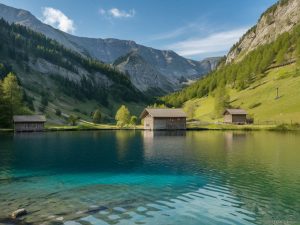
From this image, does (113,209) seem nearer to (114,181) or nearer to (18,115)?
(114,181)

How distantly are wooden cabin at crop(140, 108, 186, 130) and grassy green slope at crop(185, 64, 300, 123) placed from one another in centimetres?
3581

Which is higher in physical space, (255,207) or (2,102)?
(2,102)

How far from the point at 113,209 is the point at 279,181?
2126cm

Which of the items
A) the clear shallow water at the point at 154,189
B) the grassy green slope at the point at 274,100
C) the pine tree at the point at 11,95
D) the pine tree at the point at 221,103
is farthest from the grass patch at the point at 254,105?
the clear shallow water at the point at 154,189

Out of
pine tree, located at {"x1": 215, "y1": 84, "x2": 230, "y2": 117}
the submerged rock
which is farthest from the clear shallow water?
pine tree, located at {"x1": 215, "y1": 84, "x2": 230, "y2": 117}

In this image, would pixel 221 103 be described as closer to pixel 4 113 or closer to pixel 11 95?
pixel 11 95

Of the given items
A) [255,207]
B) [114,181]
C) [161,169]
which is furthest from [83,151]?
[255,207]

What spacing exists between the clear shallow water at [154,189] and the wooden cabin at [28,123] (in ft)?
249

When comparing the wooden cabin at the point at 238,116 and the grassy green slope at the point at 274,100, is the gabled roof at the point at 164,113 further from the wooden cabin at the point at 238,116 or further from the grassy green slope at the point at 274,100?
the grassy green slope at the point at 274,100

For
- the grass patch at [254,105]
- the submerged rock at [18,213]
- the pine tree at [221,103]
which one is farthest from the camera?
the pine tree at [221,103]

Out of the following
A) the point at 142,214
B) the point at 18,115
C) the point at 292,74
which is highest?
the point at 292,74

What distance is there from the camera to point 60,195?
32000 millimetres

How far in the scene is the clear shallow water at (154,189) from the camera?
25430 mm

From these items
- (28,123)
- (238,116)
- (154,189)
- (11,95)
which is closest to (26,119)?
(28,123)
